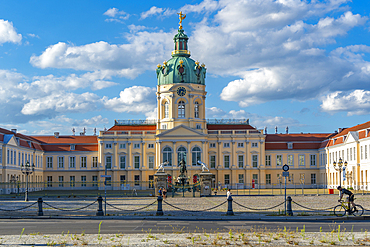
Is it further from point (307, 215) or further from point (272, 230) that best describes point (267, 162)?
point (272, 230)

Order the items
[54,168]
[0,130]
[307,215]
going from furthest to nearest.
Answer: [54,168] < [0,130] < [307,215]

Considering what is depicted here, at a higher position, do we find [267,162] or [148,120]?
[148,120]

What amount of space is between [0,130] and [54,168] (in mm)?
22264

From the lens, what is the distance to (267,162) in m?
96.1

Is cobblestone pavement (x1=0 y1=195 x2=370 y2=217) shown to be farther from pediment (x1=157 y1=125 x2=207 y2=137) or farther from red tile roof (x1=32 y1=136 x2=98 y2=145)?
red tile roof (x1=32 y1=136 x2=98 y2=145)

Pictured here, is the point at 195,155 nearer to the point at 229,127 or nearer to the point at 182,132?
the point at 182,132

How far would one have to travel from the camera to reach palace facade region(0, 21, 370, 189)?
294ft

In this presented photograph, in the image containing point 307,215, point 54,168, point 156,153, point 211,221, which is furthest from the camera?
point 54,168

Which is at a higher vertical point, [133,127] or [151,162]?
[133,127]

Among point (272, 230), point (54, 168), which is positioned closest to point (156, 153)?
point (54, 168)

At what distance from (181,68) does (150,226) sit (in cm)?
6987

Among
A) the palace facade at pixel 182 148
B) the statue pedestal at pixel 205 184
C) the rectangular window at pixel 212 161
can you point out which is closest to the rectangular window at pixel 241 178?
the palace facade at pixel 182 148

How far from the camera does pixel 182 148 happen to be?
90125mm

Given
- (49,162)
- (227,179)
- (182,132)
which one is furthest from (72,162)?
(227,179)
